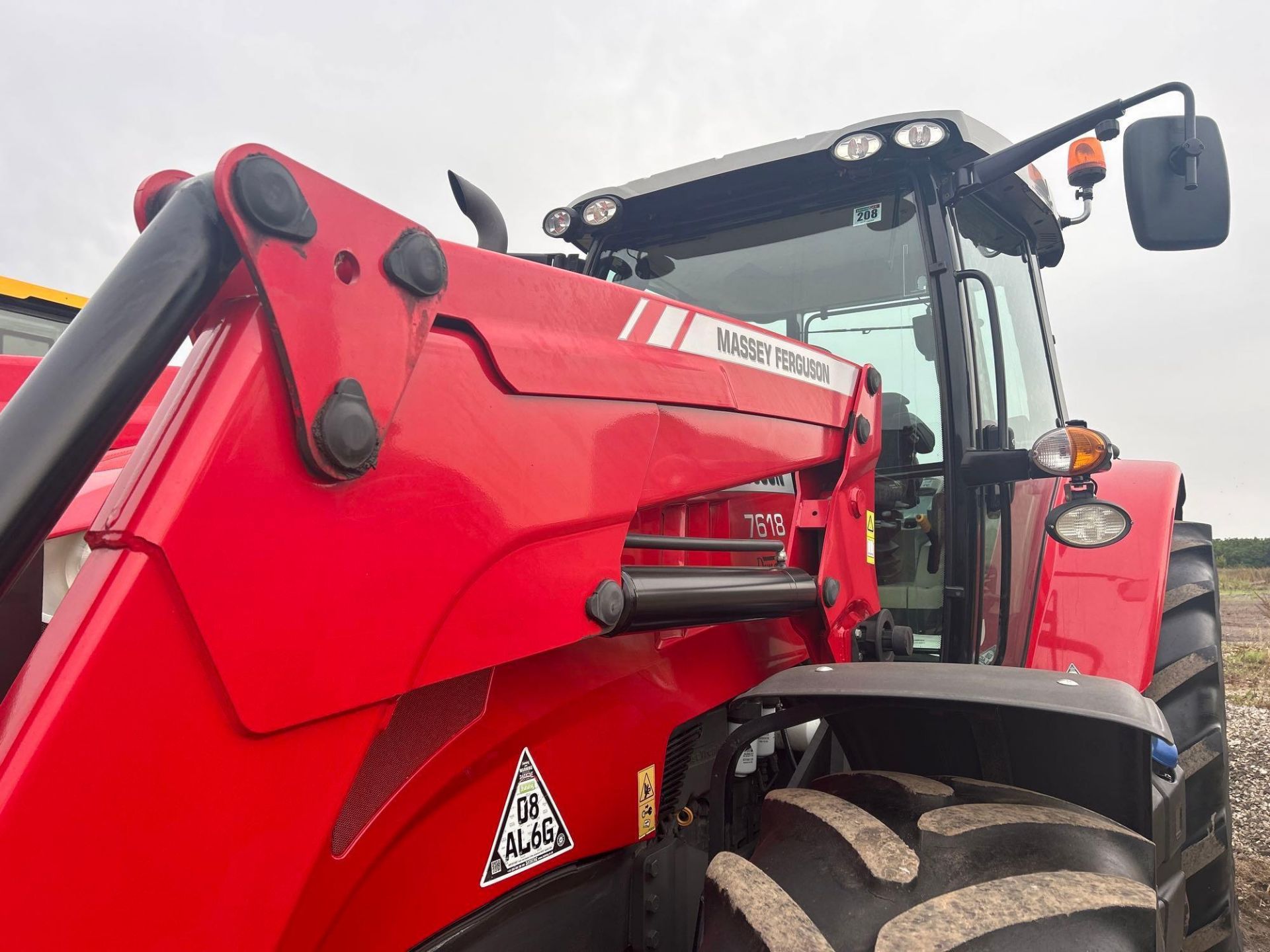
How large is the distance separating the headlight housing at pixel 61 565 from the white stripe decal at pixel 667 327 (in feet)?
2.81

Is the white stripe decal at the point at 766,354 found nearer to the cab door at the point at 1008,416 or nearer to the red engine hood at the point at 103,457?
the cab door at the point at 1008,416

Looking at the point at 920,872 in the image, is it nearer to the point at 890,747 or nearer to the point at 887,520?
the point at 890,747

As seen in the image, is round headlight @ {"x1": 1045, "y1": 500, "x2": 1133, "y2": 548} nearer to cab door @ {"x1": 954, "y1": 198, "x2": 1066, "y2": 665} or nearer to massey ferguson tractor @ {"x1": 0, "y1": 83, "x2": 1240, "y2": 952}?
massey ferguson tractor @ {"x1": 0, "y1": 83, "x2": 1240, "y2": 952}

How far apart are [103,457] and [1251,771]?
210 inches

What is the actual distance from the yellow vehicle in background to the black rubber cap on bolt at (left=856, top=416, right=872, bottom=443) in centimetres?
331

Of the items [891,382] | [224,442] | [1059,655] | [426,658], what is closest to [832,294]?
[891,382]

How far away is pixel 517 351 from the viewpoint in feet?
3.83

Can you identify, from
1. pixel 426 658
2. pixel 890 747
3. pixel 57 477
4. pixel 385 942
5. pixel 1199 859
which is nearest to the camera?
pixel 57 477

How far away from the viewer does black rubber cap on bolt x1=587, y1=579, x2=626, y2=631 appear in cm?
126

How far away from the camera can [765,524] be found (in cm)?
191

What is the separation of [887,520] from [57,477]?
186cm

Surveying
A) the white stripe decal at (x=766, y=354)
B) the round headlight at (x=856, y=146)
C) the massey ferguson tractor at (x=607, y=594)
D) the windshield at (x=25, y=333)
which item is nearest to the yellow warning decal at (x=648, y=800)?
the massey ferguson tractor at (x=607, y=594)

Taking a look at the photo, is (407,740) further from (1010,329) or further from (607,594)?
(1010,329)

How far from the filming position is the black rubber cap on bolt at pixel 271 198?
0.85 m
